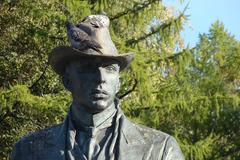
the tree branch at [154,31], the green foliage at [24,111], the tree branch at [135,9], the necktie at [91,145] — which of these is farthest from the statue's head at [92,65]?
the tree branch at [135,9]

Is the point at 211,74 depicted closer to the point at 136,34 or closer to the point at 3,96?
the point at 136,34

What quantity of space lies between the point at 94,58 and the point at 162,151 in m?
0.63

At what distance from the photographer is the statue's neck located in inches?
204

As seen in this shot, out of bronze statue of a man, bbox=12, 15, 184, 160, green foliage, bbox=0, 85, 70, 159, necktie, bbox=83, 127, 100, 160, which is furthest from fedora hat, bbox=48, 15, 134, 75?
green foliage, bbox=0, 85, 70, 159

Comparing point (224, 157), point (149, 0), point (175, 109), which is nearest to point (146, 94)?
point (175, 109)

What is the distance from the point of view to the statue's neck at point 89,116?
5.19 m

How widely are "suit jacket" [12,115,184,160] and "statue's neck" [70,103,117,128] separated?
0.24 feet

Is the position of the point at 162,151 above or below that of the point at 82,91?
below

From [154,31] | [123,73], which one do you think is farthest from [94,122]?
[154,31]

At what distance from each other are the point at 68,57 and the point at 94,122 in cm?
40

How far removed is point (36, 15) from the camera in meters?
16.2

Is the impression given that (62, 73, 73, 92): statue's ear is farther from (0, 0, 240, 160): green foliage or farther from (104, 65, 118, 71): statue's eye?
(0, 0, 240, 160): green foliage

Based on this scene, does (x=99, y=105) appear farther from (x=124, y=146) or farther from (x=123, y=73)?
(x=123, y=73)

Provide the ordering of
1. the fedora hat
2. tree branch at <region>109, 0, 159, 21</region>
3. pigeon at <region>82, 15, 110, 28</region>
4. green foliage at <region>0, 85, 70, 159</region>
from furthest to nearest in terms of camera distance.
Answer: tree branch at <region>109, 0, 159, 21</region> < green foliage at <region>0, 85, 70, 159</region> < pigeon at <region>82, 15, 110, 28</region> < the fedora hat
